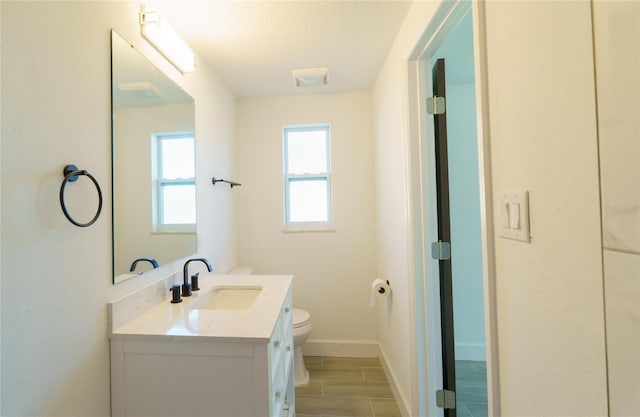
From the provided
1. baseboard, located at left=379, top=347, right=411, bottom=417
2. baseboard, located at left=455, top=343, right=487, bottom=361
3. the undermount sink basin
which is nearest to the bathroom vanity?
the undermount sink basin

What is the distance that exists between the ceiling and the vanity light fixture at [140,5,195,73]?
0.16 metres

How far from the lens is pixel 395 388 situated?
1.90 m

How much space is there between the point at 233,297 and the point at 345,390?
116 centimetres

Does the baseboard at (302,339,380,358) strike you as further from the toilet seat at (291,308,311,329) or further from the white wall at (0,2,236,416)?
the white wall at (0,2,236,416)

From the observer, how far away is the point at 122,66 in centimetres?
112

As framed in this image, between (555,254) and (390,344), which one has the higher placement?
(555,254)

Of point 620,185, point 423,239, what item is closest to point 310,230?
point 423,239

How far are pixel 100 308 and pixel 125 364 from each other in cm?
23

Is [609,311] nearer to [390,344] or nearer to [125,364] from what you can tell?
[125,364]

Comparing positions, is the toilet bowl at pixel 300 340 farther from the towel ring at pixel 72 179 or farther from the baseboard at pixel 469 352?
the towel ring at pixel 72 179

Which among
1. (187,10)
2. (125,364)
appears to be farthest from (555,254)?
(187,10)

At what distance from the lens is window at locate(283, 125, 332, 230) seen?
260 centimetres

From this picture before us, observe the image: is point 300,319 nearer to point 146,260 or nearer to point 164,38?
point 146,260

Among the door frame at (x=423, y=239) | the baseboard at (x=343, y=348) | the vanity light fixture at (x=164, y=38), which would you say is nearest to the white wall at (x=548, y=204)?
the door frame at (x=423, y=239)
